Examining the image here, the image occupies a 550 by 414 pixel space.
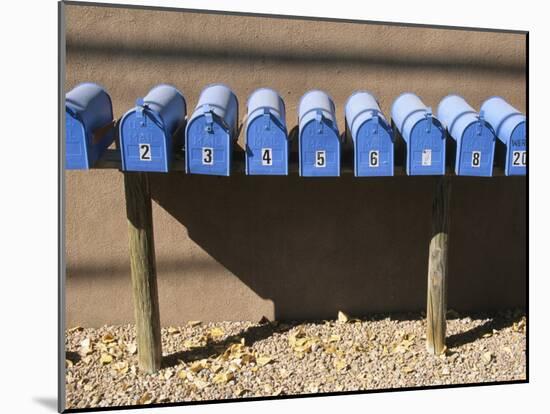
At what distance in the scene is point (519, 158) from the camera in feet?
11.2

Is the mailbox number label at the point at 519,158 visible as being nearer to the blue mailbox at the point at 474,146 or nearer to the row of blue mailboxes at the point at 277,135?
the row of blue mailboxes at the point at 277,135

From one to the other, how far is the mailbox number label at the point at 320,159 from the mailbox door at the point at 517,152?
3.73 feet

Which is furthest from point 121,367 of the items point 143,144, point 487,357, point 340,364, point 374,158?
point 487,357

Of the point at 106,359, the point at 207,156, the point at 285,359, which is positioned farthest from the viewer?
the point at 285,359

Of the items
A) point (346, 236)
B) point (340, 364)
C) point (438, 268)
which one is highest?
point (346, 236)

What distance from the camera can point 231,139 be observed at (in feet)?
10.2

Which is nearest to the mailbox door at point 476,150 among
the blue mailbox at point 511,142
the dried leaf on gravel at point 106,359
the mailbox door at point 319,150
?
the blue mailbox at point 511,142

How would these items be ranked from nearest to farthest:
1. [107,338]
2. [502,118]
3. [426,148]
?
[426,148]
[502,118]
[107,338]

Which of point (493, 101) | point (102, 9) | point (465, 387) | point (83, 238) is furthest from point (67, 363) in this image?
point (493, 101)

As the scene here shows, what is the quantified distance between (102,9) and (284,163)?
1766mm

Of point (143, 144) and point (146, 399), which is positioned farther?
point (146, 399)

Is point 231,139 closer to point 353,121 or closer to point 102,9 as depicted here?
point 353,121

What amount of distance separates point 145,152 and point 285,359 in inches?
69.8

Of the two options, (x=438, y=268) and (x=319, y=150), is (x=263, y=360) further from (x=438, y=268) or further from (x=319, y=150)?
(x=319, y=150)
